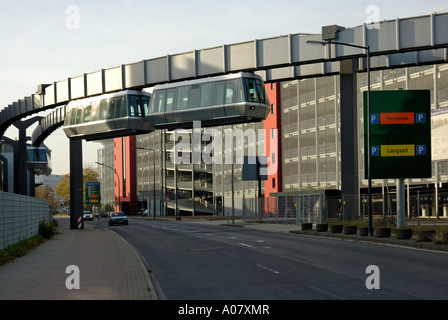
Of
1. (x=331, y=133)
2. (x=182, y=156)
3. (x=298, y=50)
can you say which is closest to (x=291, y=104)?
(x=331, y=133)

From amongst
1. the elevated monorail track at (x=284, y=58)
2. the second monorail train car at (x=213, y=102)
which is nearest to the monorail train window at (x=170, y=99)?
the second monorail train car at (x=213, y=102)

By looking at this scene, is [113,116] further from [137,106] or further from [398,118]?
[398,118]

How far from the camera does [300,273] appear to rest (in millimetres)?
15789

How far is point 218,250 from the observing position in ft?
81.8

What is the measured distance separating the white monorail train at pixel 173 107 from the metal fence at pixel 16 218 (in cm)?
559

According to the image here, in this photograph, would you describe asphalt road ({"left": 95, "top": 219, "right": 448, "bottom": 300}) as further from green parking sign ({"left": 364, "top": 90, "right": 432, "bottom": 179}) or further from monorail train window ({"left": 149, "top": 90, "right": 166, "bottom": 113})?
monorail train window ({"left": 149, "top": 90, "right": 166, "bottom": 113})

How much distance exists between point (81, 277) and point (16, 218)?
463 inches

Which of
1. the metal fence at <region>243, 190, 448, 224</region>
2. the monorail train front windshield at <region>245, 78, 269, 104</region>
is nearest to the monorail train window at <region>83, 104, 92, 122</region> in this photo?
the monorail train front windshield at <region>245, 78, 269, 104</region>

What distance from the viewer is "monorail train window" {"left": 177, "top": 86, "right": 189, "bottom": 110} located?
29.4 meters

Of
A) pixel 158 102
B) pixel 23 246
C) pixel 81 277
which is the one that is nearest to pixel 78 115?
pixel 158 102

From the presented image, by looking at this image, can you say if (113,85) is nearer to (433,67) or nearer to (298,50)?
(298,50)

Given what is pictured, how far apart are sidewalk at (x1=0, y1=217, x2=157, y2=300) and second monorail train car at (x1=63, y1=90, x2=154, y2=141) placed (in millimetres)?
10609

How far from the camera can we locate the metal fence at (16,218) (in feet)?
73.4

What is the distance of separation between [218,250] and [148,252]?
2.92 metres
